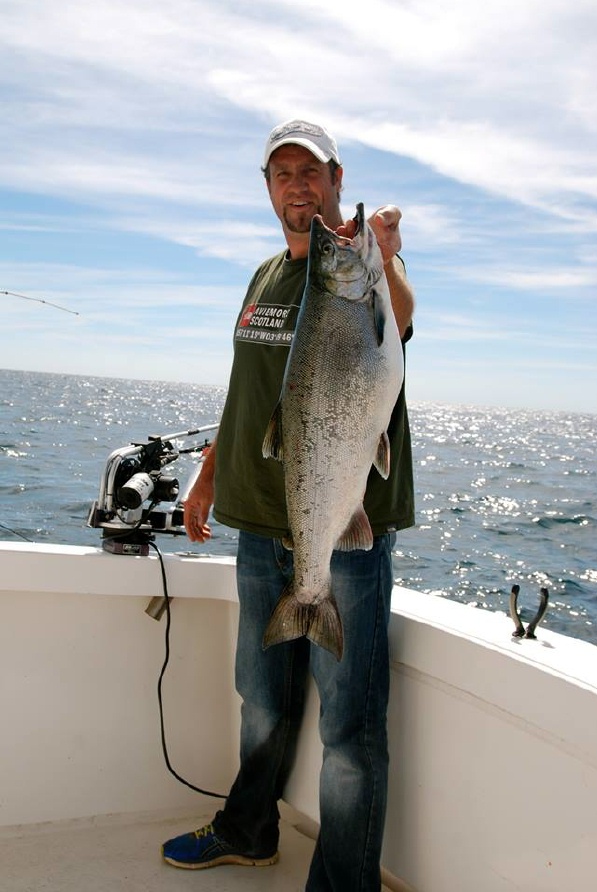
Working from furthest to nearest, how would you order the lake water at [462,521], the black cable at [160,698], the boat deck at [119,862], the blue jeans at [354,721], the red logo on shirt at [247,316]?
1. the lake water at [462,521]
2. the black cable at [160,698]
3. the boat deck at [119,862]
4. the red logo on shirt at [247,316]
5. the blue jeans at [354,721]

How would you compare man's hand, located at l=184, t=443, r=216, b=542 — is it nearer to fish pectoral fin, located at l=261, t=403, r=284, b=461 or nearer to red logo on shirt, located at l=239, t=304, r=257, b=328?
red logo on shirt, located at l=239, t=304, r=257, b=328

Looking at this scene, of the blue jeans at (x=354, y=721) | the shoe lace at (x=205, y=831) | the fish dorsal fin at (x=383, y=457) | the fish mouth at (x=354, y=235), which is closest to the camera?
the fish mouth at (x=354, y=235)

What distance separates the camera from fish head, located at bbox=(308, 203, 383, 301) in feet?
7.37

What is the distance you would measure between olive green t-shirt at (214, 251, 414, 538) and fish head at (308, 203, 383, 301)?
47 centimetres

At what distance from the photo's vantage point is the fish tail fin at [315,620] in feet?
8.18

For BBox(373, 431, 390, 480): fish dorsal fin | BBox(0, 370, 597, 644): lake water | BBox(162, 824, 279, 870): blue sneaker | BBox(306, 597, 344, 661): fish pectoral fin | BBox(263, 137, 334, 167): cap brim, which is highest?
BBox(263, 137, 334, 167): cap brim

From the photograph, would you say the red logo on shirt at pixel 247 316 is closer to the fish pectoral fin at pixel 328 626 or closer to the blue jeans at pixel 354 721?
the blue jeans at pixel 354 721

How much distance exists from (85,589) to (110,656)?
1.11 ft

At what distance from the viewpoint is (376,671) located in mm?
2721

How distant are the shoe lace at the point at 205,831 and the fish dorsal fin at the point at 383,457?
5.38ft

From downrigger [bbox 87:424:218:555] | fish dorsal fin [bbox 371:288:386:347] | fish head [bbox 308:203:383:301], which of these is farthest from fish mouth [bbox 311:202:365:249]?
downrigger [bbox 87:424:218:555]

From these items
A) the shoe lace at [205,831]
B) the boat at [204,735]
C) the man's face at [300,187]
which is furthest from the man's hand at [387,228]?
the shoe lace at [205,831]

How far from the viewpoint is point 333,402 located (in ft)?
7.59

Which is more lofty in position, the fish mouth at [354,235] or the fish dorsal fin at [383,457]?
the fish mouth at [354,235]
